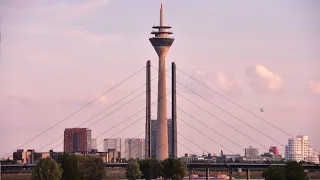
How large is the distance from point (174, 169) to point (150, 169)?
421cm

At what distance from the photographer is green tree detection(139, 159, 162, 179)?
580 ft

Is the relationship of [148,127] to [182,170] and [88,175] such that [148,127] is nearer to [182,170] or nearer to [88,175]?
[182,170]

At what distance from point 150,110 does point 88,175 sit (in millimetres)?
43307

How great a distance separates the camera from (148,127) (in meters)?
194

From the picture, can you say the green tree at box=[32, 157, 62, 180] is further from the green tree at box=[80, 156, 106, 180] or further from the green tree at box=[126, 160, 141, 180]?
the green tree at box=[126, 160, 141, 180]

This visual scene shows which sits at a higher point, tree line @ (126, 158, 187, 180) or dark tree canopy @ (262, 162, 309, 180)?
tree line @ (126, 158, 187, 180)

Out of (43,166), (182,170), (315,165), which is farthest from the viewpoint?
(315,165)

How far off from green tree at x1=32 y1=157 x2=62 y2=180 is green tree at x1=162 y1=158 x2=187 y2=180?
38.5 meters

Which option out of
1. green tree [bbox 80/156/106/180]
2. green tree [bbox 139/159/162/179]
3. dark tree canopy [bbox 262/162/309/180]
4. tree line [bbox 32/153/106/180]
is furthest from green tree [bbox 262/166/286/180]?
green tree [bbox 139/159/162/179]

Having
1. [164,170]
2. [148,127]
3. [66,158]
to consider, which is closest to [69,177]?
[66,158]

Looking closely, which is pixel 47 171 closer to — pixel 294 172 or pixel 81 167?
pixel 81 167

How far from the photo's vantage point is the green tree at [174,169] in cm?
17488

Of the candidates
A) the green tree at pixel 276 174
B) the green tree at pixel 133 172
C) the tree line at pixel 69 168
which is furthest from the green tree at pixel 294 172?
the green tree at pixel 133 172

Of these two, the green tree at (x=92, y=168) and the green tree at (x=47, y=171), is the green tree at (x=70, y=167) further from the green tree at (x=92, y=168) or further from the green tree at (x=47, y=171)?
the green tree at (x=47, y=171)
